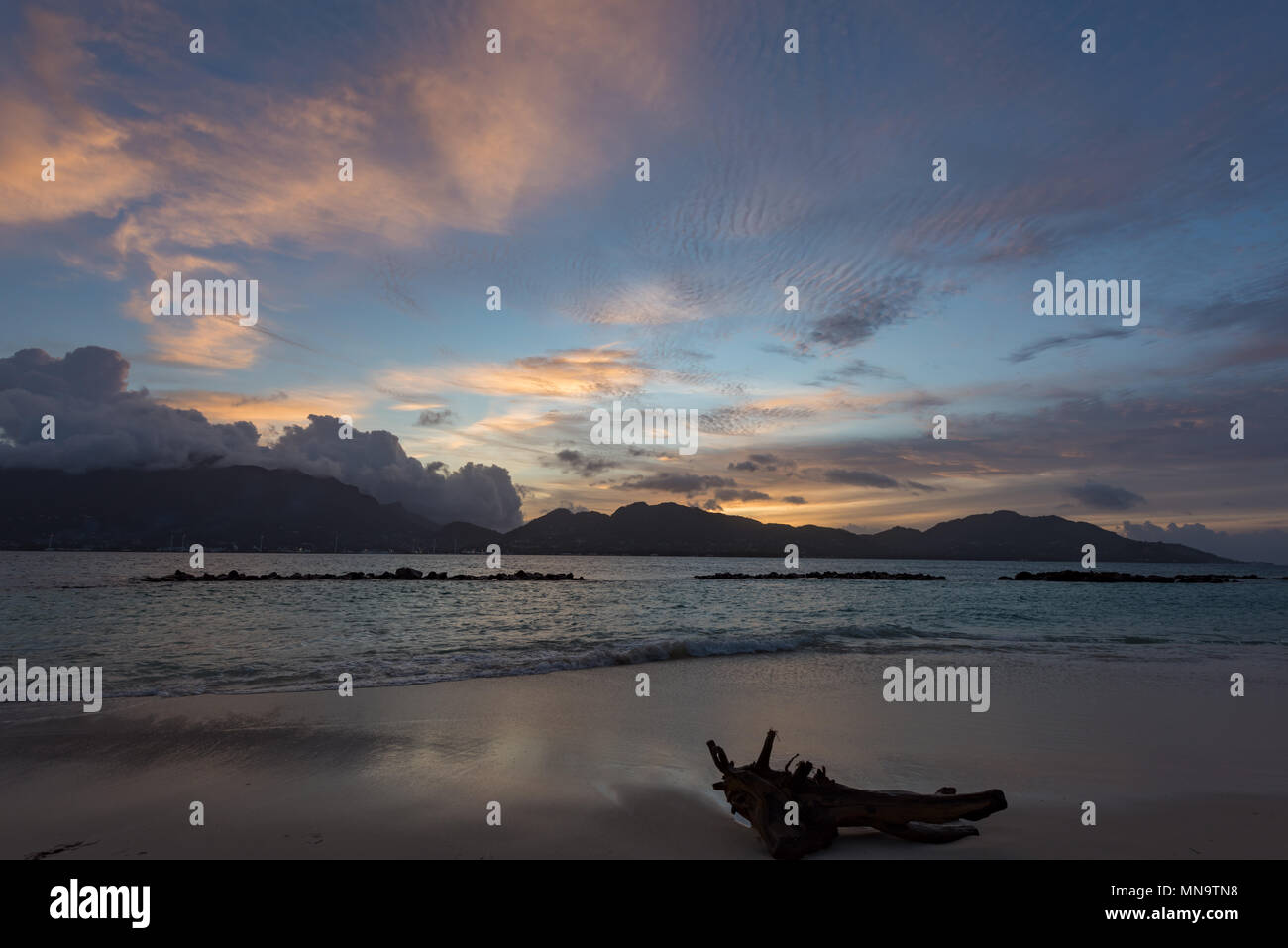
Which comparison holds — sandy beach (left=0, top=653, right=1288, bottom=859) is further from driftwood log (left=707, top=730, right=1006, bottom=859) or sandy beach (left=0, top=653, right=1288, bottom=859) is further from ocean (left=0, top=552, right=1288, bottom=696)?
ocean (left=0, top=552, right=1288, bottom=696)

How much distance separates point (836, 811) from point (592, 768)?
12.0 ft

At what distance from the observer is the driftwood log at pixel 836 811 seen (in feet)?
18.2

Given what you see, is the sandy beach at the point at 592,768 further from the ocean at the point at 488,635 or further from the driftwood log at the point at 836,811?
the ocean at the point at 488,635

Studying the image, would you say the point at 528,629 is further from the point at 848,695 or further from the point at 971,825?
the point at 971,825

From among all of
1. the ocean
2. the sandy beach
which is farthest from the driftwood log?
the ocean

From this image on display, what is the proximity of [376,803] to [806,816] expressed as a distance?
4501 mm

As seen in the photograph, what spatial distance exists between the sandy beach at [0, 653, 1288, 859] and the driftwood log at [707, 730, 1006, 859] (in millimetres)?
187

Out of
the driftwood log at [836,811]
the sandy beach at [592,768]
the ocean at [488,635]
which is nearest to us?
the driftwood log at [836,811]

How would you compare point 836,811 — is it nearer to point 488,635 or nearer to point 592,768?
point 592,768

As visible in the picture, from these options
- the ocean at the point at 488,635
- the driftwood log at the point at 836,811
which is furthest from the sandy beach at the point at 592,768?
the ocean at the point at 488,635

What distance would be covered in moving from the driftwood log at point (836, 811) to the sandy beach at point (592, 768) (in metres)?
0.19
